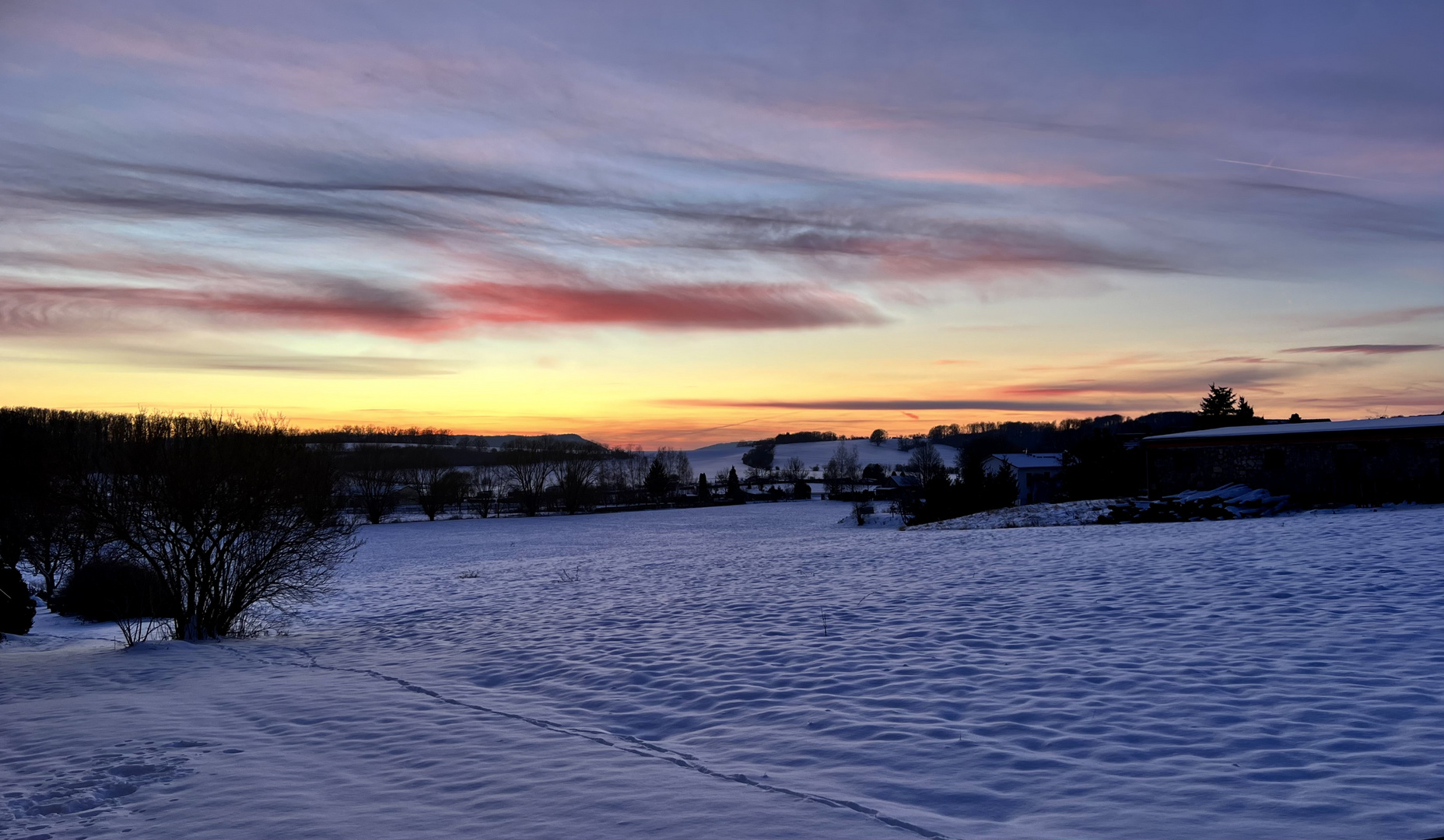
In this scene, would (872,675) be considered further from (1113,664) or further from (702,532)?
(702,532)

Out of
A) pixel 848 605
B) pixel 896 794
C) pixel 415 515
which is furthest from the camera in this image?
pixel 415 515

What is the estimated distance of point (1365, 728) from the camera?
680 cm

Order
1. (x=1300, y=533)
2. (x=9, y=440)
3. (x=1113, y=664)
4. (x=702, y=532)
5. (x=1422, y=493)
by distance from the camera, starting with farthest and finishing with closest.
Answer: (x=702, y=532)
(x=9, y=440)
(x=1422, y=493)
(x=1300, y=533)
(x=1113, y=664)

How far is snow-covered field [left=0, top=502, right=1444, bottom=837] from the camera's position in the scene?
5703mm

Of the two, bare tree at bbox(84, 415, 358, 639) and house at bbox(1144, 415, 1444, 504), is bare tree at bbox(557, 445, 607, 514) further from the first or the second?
bare tree at bbox(84, 415, 358, 639)

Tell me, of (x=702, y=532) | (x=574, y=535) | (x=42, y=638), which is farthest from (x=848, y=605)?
(x=574, y=535)

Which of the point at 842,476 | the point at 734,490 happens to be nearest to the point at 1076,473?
the point at 734,490

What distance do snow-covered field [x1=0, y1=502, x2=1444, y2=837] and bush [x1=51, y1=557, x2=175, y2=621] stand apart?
348 cm

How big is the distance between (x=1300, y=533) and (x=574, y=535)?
42.4m

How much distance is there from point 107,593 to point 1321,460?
39.2 metres

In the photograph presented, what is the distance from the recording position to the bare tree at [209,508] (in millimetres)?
15172

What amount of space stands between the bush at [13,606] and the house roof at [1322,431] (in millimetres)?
38783

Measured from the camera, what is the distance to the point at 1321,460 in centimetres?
3222

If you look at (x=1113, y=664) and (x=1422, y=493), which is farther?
(x=1422, y=493)
